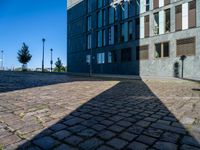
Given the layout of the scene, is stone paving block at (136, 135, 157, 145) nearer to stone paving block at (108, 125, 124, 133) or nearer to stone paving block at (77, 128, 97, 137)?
stone paving block at (108, 125, 124, 133)

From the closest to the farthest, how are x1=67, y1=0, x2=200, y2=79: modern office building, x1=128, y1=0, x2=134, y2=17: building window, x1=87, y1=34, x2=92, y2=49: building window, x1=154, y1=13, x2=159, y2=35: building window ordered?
x1=67, y1=0, x2=200, y2=79: modern office building → x1=154, y1=13, x2=159, y2=35: building window → x1=128, y1=0, x2=134, y2=17: building window → x1=87, y1=34, x2=92, y2=49: building window

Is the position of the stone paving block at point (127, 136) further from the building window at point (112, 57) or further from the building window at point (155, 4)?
the building window at point (112, 57)

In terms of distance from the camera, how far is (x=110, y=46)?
1352 inches

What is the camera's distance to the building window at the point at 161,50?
83.6 feet

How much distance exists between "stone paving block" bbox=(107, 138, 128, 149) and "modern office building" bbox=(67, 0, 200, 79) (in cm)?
2187

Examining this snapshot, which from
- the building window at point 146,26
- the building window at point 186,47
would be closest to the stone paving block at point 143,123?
the building window at point 186,47

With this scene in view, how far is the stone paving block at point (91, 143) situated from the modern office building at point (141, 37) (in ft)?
72.3

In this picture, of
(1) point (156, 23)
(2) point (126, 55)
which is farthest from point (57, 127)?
(2) point (126, 55)

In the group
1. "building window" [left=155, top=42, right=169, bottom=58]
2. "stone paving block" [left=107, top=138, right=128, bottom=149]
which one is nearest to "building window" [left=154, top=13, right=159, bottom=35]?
"building window" [left=155, top=42, right=169, bottom=58]

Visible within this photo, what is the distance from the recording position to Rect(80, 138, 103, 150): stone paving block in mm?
2760

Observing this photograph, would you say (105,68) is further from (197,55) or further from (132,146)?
(132,146)

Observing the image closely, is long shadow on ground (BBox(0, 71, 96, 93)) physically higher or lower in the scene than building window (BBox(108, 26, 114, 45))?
lower

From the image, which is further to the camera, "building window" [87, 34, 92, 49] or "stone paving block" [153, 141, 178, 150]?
"building window" [87, 34, 92, 49]

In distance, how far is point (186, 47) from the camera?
23.3 metres
